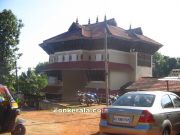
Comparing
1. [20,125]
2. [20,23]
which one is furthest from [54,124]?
[20,23]

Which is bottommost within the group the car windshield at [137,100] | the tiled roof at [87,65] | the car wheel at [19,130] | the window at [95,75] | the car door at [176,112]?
the car wheel at [19,130]

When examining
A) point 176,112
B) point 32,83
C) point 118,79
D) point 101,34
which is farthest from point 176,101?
point 32,83

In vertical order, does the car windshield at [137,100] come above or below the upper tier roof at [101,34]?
below

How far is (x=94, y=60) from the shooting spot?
3734cm

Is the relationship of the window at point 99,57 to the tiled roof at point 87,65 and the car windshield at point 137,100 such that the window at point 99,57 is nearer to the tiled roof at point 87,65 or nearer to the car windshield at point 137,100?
the tiled roof at point 87,65

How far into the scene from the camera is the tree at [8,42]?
28219 mm

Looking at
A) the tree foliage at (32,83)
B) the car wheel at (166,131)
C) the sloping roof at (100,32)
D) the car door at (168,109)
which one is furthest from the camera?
the tree foliage at (32,83)

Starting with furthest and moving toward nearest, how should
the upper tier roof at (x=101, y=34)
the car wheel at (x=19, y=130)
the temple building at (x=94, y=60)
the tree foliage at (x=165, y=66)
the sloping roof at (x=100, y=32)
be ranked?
1. the tree foliage at (x=165, y=66)
2. the sloping roof at (x=100, y=32)
3. the upper tier roof at (x=101, y=34)
4. the temple building at (x=94, y=60)
5. the car wheel at (x=19, y=130)

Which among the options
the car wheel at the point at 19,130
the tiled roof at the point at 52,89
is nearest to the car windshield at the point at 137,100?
the car wheel at the point at 19,130

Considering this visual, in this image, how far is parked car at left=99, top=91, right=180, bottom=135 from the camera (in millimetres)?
7324

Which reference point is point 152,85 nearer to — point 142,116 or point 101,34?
point 101,34

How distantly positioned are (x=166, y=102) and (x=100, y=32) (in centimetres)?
2931

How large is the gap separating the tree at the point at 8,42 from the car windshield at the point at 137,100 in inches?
833

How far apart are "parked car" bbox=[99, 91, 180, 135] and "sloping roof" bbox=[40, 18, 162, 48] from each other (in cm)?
2716
